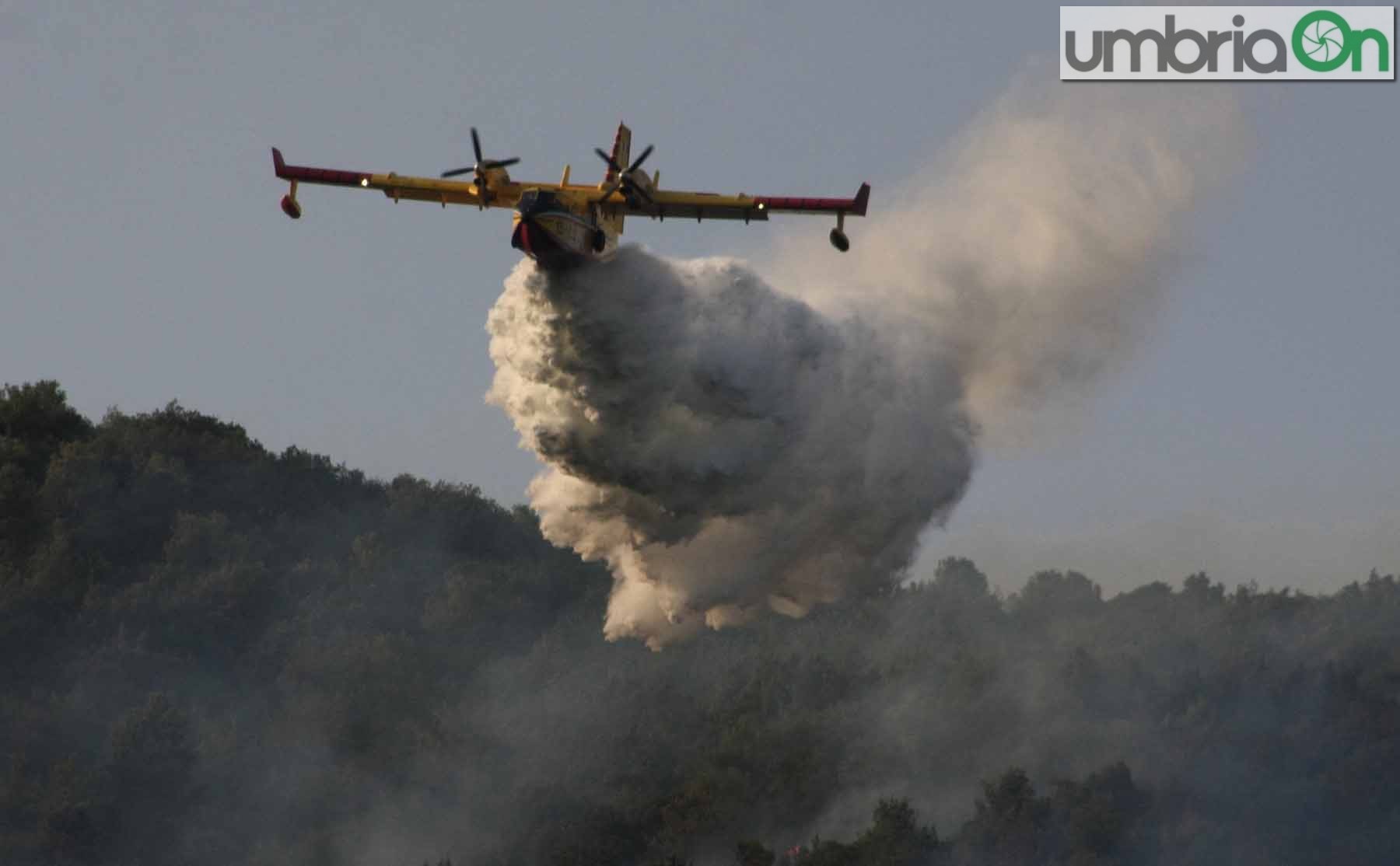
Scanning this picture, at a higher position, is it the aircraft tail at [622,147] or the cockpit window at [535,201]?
the aircraft tail at [622,147]

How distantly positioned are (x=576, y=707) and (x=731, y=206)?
36.6 metres

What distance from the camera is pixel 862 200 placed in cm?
4309

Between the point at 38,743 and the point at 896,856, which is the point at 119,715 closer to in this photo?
the point at 38,743

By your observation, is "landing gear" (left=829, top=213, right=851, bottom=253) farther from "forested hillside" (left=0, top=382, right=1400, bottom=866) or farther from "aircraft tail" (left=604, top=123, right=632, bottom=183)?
"forested hillside" (left=0, top=382, right=1400, bottom=866)

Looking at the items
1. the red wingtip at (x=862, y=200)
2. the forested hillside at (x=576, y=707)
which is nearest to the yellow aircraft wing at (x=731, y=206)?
the red wingtip at (x=862, y=200)

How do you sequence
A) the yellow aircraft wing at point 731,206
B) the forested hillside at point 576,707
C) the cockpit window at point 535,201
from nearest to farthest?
1. the cockpit window at point 535,201
2. the yellow aircraft wing at point 731,206
3. the forested hillside at point 576,707

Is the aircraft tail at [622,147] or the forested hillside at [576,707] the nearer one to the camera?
the aircraft tail at [622,147]

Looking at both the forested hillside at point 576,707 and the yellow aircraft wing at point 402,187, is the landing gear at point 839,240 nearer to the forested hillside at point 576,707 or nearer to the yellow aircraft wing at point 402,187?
the yellow aircraft wing at point 402,187

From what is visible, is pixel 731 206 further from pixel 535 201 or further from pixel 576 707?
pixel 576 707

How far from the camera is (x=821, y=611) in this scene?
92250mm

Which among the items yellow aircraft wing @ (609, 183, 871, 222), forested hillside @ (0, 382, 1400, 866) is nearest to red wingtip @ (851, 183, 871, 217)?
yellow aircraft wing @ (609, 183, 871, 222)

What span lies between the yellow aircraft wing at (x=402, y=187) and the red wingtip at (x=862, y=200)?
5.99 m

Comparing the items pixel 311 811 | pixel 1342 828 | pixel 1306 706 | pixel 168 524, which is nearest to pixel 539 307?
pixel 311 811

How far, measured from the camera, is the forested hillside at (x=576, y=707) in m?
66.1
